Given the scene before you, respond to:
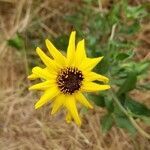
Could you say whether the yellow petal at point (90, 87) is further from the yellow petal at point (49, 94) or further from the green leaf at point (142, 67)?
the green leaf at point (142, 67)

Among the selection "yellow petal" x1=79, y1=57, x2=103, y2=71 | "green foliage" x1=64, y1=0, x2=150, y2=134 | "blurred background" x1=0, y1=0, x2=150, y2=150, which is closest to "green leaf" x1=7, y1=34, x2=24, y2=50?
"blurred background" x1=0, y1=0, x2=150, y2=150

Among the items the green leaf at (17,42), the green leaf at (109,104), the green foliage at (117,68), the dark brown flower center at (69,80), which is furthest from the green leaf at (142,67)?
the green leaf at (17,42)

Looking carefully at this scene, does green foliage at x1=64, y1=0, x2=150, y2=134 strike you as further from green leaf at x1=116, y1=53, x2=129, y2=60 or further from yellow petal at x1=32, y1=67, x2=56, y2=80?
yellow petal at x1=32, y1=67, x2=56, y2=80

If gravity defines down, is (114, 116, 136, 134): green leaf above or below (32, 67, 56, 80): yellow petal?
below

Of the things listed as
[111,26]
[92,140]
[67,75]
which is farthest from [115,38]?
[67,75]

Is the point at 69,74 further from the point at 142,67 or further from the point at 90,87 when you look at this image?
the point at 142,67

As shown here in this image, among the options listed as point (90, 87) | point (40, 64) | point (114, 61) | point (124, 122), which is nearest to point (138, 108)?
point (124, 122)
